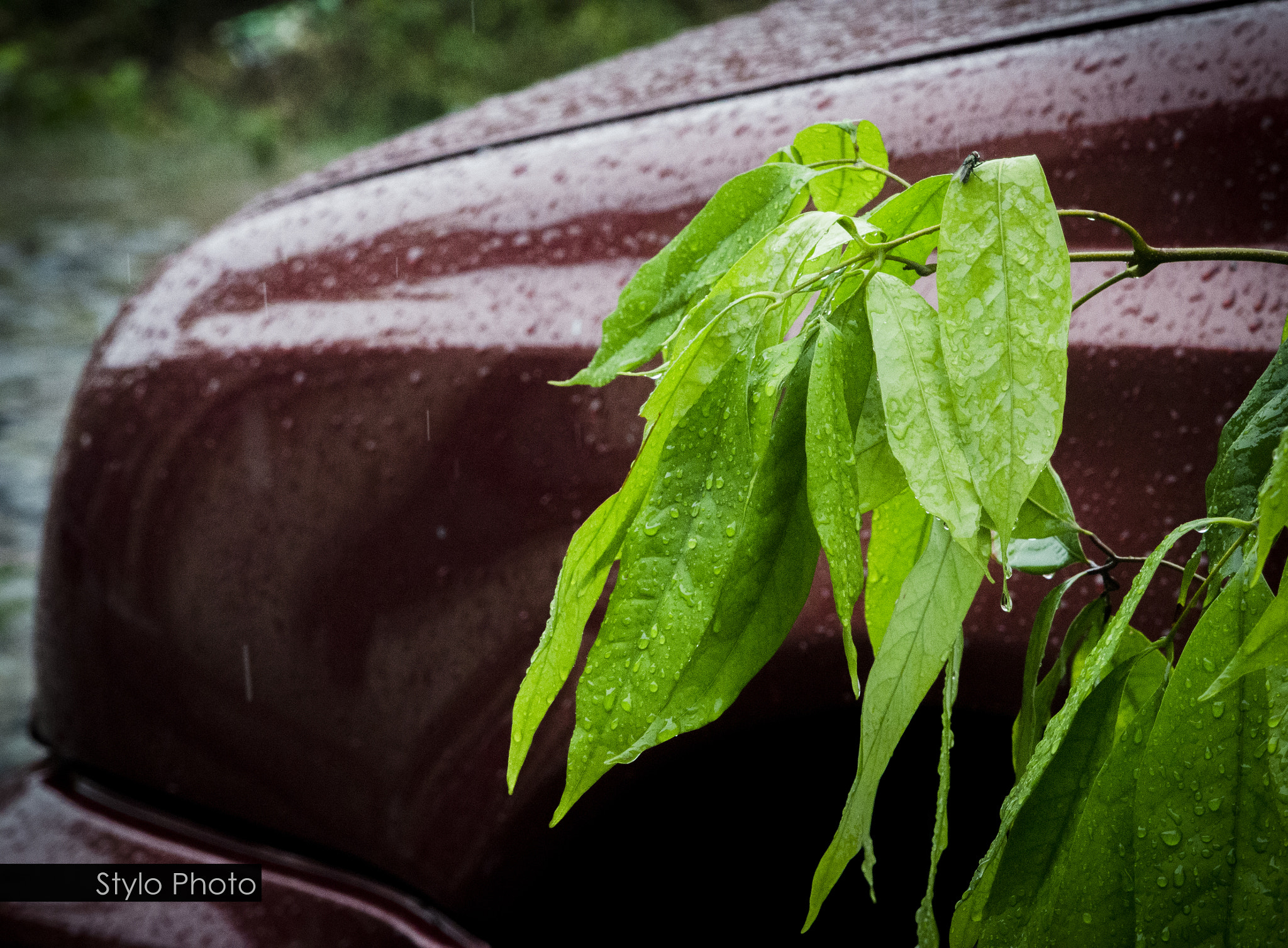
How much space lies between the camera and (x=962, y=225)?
37 centimetres

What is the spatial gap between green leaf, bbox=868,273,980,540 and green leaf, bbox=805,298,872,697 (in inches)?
0.6

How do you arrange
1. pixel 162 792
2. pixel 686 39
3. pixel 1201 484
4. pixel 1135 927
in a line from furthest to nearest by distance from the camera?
1. pixel 686 39
2. pixel 162 792
3. pixel 1201 484
4. pixel 1135 927

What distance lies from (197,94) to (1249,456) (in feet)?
53.6

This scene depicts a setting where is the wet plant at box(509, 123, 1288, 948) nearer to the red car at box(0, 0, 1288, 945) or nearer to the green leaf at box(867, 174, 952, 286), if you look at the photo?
the green leaf at box(867, 174, 952, 286)

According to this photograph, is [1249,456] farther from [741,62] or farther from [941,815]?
[741,62]

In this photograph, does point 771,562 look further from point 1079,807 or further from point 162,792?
point 162,792

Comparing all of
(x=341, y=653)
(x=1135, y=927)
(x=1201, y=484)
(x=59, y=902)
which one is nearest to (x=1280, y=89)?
(x=1201, y=484)

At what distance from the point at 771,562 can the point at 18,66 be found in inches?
602

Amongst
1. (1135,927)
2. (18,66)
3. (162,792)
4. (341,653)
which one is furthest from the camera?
(18,66)

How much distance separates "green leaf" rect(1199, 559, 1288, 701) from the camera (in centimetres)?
32

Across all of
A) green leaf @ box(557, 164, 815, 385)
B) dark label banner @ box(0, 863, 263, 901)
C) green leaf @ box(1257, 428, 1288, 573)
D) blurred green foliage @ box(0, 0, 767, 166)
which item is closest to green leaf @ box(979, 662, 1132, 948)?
green leaf @ box(1257, 428, 1288, 573)

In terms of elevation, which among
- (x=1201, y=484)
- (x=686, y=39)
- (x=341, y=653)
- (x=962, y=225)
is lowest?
(x=341, y=653)

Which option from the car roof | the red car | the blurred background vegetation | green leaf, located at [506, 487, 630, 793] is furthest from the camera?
the blurred background vegetation

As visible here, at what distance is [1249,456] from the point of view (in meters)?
0.41
